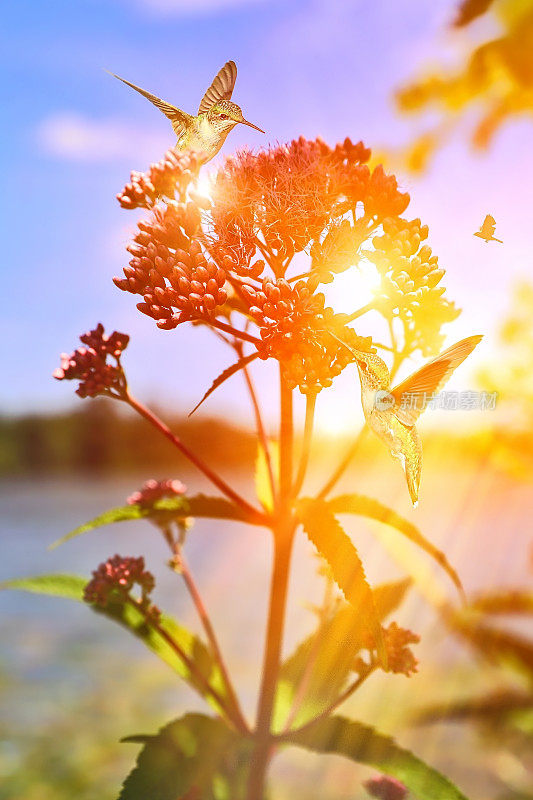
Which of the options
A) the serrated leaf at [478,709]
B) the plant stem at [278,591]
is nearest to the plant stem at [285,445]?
the plant stem at [278,591]

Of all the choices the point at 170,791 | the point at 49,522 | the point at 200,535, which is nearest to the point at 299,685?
the point at 170,791

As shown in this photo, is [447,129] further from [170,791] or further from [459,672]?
[459,672]

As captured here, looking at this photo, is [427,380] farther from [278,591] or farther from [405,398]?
[278,591]

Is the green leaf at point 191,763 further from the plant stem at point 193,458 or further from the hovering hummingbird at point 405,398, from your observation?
the hovering hummingbird at point 405,398

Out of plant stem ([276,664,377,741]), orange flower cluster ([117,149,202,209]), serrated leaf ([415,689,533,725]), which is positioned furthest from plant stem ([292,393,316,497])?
serrated leaf ([415,689,533,725])

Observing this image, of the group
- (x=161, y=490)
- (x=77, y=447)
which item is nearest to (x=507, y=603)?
(x=161, y=490)

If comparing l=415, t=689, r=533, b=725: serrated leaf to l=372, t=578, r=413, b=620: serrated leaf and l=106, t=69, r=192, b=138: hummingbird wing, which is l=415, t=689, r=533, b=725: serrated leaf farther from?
l=106, t=69, r=192, b=138: hummingbird wing
